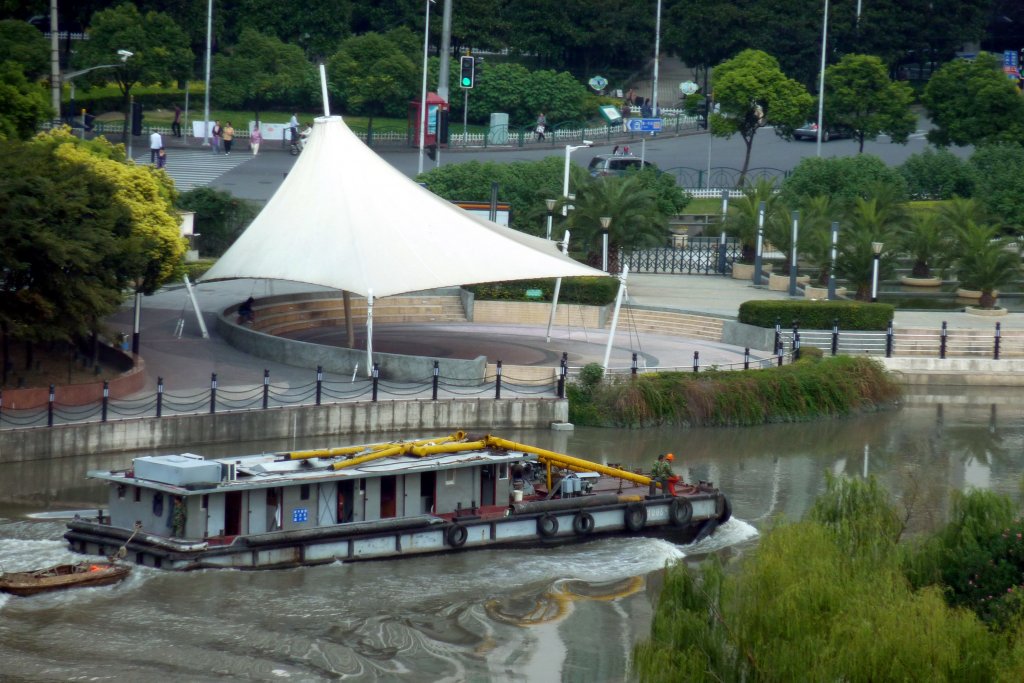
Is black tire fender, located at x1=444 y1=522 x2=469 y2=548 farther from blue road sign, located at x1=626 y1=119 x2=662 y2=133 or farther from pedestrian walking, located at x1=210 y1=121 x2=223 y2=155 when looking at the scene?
blue road sign, located at x1=626 y1=119 x2=662 y2=133

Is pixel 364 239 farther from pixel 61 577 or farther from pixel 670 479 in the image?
pixel 61 577

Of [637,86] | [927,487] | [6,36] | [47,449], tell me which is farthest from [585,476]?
[637,86]

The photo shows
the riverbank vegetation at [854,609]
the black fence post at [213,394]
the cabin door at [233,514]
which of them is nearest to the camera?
the riverbank vegetation at [854,609]

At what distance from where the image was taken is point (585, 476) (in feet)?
90.4

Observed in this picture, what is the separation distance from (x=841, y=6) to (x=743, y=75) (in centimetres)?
1651

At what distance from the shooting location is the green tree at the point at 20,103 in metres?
45.6

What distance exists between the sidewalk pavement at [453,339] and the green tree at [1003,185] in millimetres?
11179

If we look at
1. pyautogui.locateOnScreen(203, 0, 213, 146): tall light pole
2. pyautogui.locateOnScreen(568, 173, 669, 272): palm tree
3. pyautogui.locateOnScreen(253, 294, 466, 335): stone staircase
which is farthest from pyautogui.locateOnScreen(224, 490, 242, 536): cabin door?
pyautogui.locateOnScreen(203, 0, 213, 146): tall light pole

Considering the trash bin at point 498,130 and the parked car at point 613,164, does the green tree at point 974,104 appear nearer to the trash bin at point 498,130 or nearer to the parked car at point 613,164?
the parked car at point 613,164

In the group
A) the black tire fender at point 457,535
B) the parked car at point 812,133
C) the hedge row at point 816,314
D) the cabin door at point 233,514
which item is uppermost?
the parked car at point 812,133

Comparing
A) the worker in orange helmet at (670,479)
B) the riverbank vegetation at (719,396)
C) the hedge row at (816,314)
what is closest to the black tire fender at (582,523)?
the worker in orange helmet at (670,479)

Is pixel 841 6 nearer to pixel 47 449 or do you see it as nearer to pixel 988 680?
pixel 47 449

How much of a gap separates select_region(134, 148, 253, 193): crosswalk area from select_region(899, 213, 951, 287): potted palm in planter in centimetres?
2616

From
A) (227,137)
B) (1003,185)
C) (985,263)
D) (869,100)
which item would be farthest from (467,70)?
(869,100)
